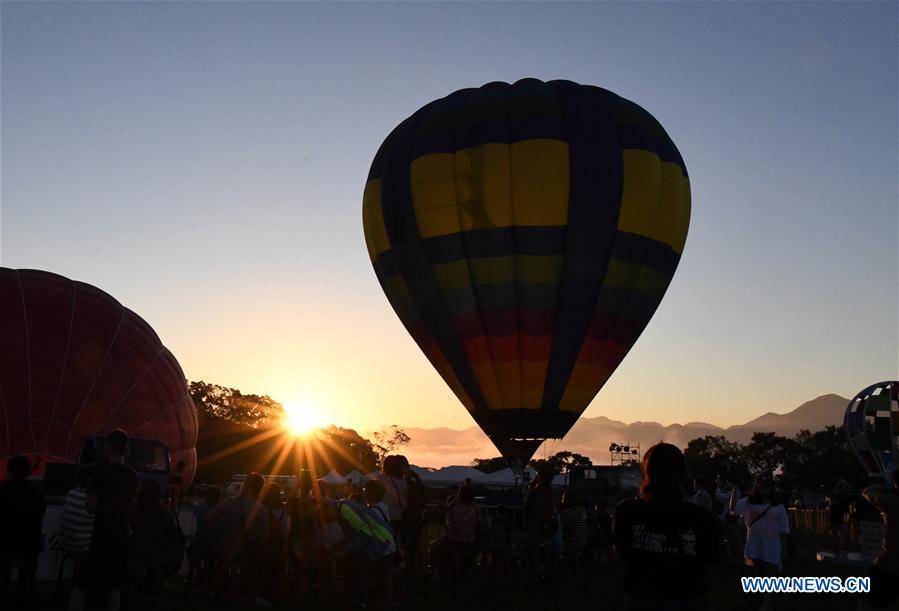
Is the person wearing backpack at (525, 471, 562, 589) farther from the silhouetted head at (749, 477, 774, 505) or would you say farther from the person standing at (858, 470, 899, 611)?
the person standing at (858, 470, 899, 611)

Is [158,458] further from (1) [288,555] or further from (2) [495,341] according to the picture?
(2) [495,341]

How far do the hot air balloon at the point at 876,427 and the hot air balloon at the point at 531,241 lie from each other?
848 centimetres

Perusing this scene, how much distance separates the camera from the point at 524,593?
12.8 metres

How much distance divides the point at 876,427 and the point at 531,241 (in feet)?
43.6

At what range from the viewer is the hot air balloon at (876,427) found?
90.1 ft

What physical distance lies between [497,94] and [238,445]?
5453 cm

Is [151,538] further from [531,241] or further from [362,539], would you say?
[531,241]

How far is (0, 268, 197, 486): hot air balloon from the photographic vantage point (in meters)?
16.9

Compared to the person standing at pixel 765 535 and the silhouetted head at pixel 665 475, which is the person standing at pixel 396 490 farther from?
the silhouetted head at pixel 665 475

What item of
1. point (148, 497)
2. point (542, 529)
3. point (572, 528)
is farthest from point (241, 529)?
point (572, 528)

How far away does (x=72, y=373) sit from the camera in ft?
58.1

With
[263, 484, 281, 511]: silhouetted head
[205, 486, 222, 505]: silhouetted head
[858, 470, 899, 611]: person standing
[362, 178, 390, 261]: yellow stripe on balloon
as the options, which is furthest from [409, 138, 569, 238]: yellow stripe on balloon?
[858, 470, 899, 611]: person standing

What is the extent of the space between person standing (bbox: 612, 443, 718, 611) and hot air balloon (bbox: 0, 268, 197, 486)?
1496 centimetres

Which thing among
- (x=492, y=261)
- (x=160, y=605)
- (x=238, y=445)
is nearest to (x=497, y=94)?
(x=492, y=261)
